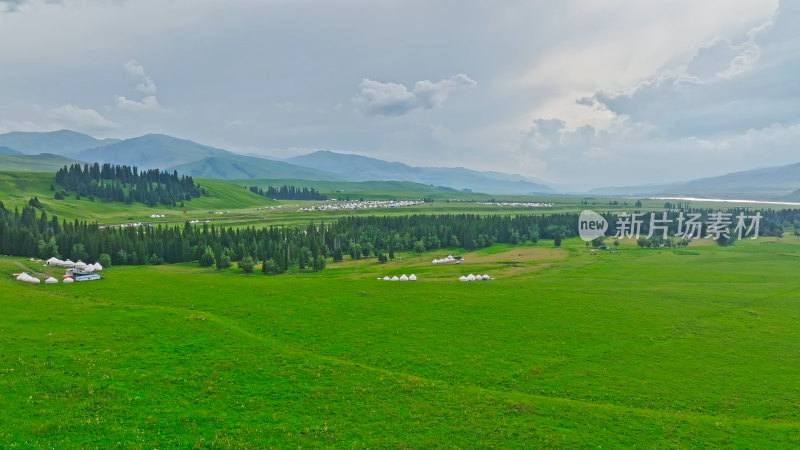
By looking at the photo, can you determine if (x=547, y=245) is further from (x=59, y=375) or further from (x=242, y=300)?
(x=59, y=375)

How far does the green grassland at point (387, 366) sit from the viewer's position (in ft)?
97.0

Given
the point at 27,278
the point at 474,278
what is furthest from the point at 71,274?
the point at 474,278

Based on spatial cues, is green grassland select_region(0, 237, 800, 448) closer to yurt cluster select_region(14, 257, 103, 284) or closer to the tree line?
yurt cluster select_region(14, 257, 103, 284)

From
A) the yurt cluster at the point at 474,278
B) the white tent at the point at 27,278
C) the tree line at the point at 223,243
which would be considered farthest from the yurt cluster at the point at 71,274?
the yurt cluster at the point at 474,278

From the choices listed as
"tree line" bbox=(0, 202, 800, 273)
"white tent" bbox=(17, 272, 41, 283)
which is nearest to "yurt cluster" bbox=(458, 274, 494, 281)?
"tree line" bbox=(0, 202, 800, 273)

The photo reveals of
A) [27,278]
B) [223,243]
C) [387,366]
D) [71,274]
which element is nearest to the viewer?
[387,366]

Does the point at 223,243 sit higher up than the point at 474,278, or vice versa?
the point at 223,243

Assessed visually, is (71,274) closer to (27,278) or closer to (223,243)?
(27,278)

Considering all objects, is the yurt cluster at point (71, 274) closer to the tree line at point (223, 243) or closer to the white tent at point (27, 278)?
the white tent at point (27, 278)

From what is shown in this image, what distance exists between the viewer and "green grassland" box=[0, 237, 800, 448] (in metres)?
29.6

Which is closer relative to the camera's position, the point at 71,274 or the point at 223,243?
the point at 71,274

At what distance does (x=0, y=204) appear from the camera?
164m

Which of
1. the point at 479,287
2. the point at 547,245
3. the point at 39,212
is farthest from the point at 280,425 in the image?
the point at 39,212

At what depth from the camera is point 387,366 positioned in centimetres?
4191
